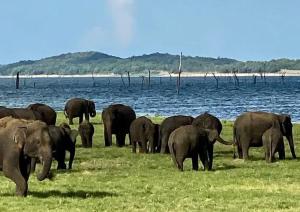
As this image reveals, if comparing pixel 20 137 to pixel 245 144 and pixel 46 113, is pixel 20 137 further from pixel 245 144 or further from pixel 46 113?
pixel 46 113

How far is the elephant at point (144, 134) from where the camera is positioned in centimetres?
3650

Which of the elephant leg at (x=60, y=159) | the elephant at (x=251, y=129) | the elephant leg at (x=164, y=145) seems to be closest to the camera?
the elephant leg at (x=60, y=159)

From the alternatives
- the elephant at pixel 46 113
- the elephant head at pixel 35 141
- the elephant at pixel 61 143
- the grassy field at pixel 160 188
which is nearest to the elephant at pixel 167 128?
the grassy field at pixel 160 188

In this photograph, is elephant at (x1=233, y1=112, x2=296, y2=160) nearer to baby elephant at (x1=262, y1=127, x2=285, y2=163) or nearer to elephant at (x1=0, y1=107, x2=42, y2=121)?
baby elephant at (x1=262, y1=127, x2=285, y2=163)

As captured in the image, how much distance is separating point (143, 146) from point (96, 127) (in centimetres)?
1792

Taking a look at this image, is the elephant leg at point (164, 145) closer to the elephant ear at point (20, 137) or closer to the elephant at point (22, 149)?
the elephant at point (22, 149)

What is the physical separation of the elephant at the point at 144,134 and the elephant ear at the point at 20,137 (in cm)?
1673

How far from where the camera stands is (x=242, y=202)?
65.4 ft

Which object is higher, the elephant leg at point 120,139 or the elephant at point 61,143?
the elephant at point 61,143

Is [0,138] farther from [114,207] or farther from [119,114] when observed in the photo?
[119,114]

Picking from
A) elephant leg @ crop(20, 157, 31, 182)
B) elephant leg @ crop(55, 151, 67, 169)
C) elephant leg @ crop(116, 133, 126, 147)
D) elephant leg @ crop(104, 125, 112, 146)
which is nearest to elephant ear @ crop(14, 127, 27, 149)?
elephant leg @ crop(20, 157, 31, 182)

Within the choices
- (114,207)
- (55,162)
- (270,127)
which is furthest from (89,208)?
(270,127)

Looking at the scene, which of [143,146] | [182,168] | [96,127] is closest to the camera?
[182,168]

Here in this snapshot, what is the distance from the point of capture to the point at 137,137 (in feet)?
121
